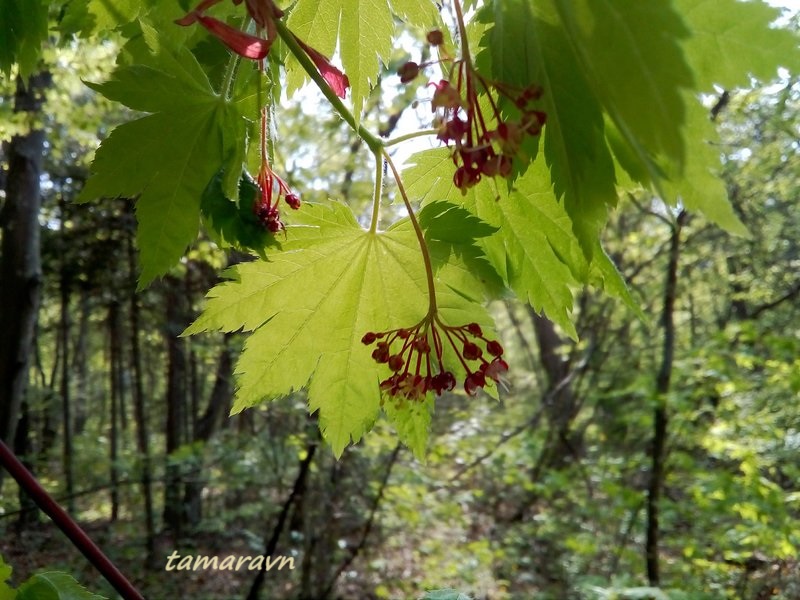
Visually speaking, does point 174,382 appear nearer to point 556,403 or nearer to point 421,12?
point 556,403

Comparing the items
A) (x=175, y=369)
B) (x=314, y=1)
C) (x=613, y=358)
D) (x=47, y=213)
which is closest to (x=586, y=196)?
(x=314, y=1)

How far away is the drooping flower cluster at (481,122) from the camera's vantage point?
1.96ft

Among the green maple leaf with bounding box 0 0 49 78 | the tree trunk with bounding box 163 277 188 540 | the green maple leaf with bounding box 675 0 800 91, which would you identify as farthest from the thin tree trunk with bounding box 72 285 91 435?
the green maple leaf with bounding box 675 0 800 91

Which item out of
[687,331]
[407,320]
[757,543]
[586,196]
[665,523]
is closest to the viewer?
[586,196]

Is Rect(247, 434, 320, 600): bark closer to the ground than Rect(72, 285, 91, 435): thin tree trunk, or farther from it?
closer to the ground

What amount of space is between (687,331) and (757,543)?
10.4 m

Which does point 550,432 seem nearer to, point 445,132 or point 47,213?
point 445,132

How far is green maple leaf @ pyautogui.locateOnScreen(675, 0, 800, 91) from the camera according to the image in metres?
0.57

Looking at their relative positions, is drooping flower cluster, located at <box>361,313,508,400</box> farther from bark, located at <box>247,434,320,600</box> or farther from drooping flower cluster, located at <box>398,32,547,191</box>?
bark, located at <box>247,434,320,600</box>

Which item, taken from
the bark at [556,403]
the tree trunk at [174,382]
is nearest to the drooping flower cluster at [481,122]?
the bark at [556,403]

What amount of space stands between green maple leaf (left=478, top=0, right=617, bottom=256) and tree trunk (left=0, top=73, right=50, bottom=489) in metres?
4.41

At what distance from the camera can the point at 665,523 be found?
577 cm

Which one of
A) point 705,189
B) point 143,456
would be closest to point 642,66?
point 705,189

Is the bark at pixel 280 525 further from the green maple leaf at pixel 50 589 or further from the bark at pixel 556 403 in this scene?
the bark at pixel 556 403
